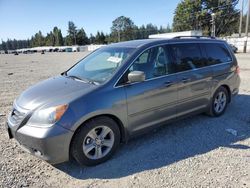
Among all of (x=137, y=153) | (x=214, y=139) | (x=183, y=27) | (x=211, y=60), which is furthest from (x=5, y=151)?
(x=183, y=27)

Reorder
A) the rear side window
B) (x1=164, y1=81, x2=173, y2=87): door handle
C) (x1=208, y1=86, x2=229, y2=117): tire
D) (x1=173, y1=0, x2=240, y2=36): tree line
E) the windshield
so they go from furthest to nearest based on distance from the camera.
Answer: (x1=173, y1=0, x2=240, y2=36): tree line → (x1=208, y1=86, x2=229, y2=117): tire → the rear side window → (x1=164, y1=81, x2=173, y2=87): door handle → the windshield

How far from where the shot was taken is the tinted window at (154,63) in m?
4.10

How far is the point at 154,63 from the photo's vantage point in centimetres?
428

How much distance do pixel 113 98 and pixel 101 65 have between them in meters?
1.04

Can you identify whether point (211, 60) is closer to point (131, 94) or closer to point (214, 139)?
point (214, 139)

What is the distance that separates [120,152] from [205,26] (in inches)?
2582

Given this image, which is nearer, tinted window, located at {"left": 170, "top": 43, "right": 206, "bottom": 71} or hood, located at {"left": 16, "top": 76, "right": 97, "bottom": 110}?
hood, located at {"left": 16, "top": 76, "right": 97, "bottom": 110}

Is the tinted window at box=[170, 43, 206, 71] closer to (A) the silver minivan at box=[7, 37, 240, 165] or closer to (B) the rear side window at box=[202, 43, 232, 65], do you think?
(A) the silver minivan at box=[7, 37, 240, 165]

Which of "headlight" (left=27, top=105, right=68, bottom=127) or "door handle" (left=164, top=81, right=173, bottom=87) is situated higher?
"door handle" (left=164, top=81, right=173, bottom=87)

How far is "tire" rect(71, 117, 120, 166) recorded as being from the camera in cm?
346

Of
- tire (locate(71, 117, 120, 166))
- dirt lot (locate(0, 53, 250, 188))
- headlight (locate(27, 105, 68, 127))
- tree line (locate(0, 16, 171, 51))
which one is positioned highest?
tree line (locate(0, 16, 171, 51))

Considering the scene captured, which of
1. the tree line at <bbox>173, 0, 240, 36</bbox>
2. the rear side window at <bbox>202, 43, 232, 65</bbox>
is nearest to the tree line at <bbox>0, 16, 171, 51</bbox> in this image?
the tree line at <bbox>173, 0, 240, 36</bbox>

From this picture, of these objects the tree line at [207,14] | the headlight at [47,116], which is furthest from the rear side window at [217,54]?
the tree line at [207,14]

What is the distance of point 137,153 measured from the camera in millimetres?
4012
